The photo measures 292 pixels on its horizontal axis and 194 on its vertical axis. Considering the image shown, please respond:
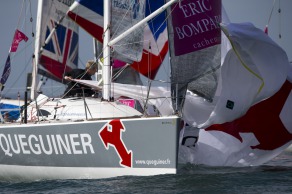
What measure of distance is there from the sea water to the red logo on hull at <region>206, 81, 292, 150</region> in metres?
1.43

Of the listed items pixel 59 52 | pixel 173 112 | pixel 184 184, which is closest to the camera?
pixel 184 184

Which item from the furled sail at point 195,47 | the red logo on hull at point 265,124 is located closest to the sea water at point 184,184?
the red logo on hull at point 265,124

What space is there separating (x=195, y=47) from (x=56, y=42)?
11.7 ft

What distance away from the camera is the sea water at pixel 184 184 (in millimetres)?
9617

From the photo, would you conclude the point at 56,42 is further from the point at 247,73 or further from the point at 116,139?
the point at 116,139

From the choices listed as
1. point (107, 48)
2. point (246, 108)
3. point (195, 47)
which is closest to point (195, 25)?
point (195, 47)

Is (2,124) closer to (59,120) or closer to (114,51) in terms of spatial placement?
(59,120)

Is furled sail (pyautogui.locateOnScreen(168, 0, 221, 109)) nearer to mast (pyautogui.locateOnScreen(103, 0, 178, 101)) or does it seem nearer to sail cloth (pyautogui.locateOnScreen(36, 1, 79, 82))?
mast (pyautogui.locateOnScreen(103, 0, 178, 101))

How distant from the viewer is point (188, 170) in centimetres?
1177

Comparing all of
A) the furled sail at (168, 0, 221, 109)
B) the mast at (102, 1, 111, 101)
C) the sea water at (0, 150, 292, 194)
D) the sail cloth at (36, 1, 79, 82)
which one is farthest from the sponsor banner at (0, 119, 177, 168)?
the sail cloth at (36, 1, 79, 82)

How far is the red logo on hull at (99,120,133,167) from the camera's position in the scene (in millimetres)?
10594

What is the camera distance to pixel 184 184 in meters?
9.99

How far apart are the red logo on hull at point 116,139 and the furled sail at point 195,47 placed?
151cm

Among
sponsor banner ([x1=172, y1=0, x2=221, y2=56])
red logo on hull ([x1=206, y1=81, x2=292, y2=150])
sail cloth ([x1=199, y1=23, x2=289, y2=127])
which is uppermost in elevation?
sponsor banner ([x1=172, y1=0, x2=221, y2=56])
